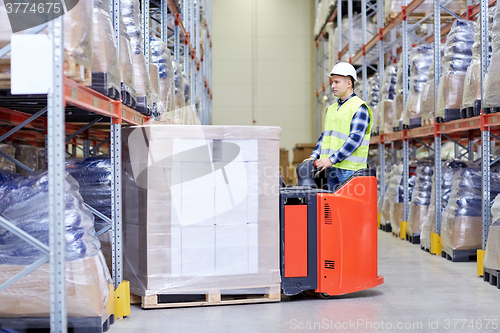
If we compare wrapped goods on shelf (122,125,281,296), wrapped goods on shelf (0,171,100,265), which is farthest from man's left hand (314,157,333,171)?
wrapped goods on shelf (0,171,100,265)

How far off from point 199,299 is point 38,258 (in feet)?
4.76

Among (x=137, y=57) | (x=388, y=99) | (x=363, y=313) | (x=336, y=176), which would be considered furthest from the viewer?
(x=388, y=99)

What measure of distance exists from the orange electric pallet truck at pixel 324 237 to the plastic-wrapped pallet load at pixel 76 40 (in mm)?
1979

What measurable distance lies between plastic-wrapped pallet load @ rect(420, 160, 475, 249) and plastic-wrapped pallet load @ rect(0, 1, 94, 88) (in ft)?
17.3

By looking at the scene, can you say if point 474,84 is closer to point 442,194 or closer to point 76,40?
point 442,194

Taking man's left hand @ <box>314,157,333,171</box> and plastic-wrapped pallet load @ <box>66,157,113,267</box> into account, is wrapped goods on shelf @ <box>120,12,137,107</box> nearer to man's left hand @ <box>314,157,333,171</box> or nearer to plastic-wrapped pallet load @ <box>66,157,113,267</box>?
plastic-wrapped pallet load @ <box>66,157,113,267</box>

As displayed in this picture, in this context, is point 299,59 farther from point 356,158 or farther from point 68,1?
point 68,1

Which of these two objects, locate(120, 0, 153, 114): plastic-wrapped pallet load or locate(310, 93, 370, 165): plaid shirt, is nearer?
locate(310, 93, 370, 165): plaid shirt

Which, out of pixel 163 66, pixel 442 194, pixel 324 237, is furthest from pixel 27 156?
pixel 442 194

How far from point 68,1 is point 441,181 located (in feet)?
19.1

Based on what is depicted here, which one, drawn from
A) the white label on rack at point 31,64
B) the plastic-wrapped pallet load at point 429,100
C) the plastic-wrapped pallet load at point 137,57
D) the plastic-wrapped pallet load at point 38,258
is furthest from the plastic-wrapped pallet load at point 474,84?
the white label on rack at point 31,64

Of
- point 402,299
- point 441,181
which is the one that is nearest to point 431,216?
point 441,181

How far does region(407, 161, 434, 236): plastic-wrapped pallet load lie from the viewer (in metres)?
7.63

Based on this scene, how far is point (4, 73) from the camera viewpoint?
289 centimetres
